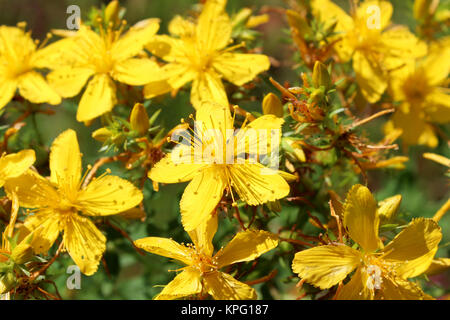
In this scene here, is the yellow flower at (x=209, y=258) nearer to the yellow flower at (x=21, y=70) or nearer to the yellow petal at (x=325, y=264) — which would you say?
the yellow petal at (x=325, y=264)

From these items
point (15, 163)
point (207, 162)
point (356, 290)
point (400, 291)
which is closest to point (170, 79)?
point (207, 162)

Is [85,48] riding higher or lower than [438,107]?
higher

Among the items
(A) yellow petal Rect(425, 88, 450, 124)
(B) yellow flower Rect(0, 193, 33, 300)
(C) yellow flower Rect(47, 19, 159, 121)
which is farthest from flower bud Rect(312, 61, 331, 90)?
(B) yellow flower Rect(0, 193, 33, 300)

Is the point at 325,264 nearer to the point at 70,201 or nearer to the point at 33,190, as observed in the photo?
the point at 70,201

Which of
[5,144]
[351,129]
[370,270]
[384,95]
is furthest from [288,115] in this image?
[5,144]

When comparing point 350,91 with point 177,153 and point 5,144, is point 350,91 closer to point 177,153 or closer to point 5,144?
point 177,153

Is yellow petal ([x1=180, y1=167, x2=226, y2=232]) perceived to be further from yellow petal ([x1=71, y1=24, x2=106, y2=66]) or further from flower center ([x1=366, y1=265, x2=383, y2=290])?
yellow petal ([x1=71, y1=24, x2=106, y2=66])

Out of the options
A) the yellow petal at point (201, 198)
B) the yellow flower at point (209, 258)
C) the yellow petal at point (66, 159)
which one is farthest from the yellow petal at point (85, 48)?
the yellow flower at point (209, 258)

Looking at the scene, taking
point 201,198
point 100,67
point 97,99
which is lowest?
point 201,198

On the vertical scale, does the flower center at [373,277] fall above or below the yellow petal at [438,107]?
below
